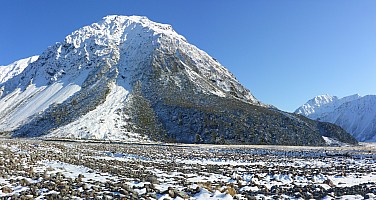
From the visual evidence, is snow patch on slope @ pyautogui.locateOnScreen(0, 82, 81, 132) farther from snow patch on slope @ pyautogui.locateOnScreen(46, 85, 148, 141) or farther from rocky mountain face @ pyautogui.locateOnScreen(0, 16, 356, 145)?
snow patch on slope @ pyautogui.locateOnScreen(46, 85, 148, 141)

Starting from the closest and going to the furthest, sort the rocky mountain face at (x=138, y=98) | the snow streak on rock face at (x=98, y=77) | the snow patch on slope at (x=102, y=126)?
the snow patch on slope at (x=102, y=126)
the rocky mountain face at (x=138, y=98)
the snow streak on rock face at (x=98, y=77)

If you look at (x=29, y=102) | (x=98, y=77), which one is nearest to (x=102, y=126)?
(x=98, y=77)

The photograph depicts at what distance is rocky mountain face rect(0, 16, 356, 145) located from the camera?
8112 cm

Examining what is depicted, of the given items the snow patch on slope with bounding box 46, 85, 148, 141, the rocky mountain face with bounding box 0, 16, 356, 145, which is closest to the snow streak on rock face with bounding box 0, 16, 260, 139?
the snow patch on slope with bounding box 46, 85, 148, 141

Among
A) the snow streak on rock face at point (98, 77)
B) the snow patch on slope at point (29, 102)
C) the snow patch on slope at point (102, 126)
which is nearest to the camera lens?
the snow patch on slope at point (102, 126)

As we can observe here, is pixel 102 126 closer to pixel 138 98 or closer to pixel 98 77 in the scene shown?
pixel 138 98

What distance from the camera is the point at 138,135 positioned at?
3142 inches

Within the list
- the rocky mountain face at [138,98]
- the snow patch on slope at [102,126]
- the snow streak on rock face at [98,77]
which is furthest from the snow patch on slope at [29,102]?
the snow patch on slope at [102,126]

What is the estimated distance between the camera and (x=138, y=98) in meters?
104

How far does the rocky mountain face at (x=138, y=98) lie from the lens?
266 feet

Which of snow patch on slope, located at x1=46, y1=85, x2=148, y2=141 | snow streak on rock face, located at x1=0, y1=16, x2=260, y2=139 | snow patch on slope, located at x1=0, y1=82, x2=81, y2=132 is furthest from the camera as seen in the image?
snow patch on slope, located at x1=0, y1=82, x2=81, y2=132

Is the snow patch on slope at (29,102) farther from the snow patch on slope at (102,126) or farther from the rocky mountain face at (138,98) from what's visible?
the snow patch on slope at (102,126)

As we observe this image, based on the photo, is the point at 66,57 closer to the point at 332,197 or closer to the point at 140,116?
the point at 140,116

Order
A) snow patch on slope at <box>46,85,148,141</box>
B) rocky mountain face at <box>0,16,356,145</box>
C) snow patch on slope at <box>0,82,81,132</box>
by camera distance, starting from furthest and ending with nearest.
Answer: snow patch on slope at <box>0,82,81,132</box>
rocky mountain face at <box>0,16,356,145</box>
snow patch on slope at <box>46,85,148,141</box>
